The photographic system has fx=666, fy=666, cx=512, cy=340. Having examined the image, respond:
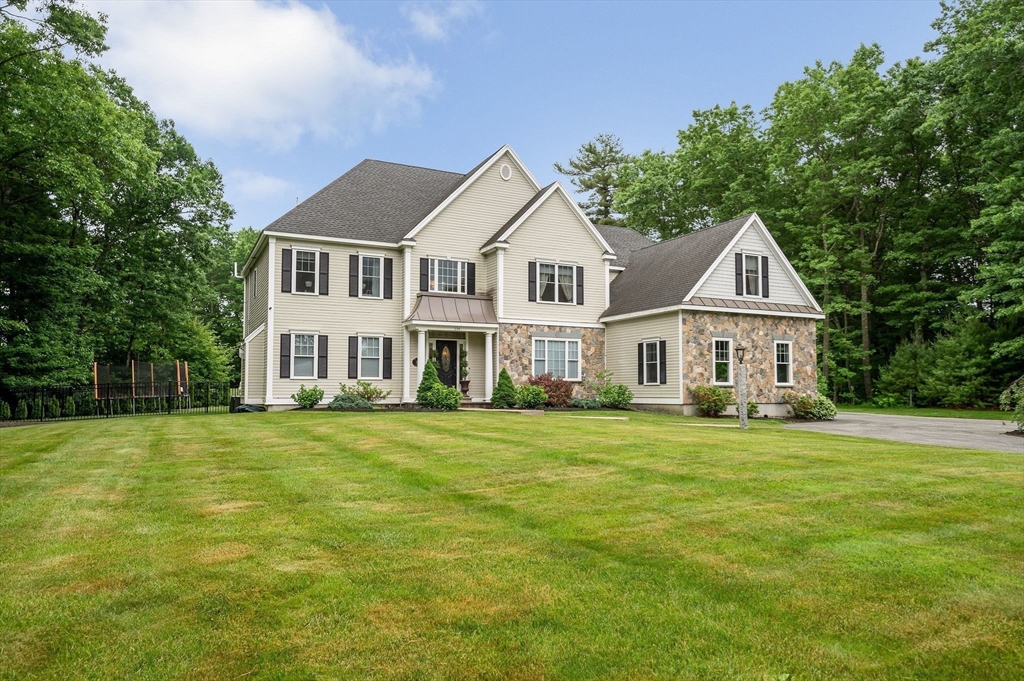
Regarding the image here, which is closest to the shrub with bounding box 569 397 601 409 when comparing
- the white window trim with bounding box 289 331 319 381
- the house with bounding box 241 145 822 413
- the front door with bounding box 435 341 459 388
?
the house with bounding box 241 145 822 413

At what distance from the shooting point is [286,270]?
23.6 m

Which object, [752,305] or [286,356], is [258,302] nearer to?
[286,356]

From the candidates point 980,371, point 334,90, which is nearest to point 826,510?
point 334,90

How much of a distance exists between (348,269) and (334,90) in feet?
27.1

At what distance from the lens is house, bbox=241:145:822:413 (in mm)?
23984

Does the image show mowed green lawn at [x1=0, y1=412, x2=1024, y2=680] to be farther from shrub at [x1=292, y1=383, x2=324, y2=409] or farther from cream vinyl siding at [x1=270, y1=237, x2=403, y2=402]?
cream vinyl siding at [x1=270, y1=237, x2=403, y2=402]

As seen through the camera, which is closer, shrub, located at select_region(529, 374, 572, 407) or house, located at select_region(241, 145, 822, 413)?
house, located at select_region(241, 145, 822, 413)

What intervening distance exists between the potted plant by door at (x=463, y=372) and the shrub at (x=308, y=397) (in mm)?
5499

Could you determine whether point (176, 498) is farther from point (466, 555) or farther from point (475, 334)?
point (475, 334)

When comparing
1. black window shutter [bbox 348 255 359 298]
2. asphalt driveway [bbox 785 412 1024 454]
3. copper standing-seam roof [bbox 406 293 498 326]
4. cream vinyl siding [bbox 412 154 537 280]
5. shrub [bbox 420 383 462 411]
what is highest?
cream vinyl siding [bbox 412 154 537 280]

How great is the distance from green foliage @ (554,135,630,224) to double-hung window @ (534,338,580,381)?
34604mm

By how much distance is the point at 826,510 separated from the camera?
632 cm

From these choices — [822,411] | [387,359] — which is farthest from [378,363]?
[822,411]

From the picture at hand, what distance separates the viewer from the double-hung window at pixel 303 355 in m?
23.6
